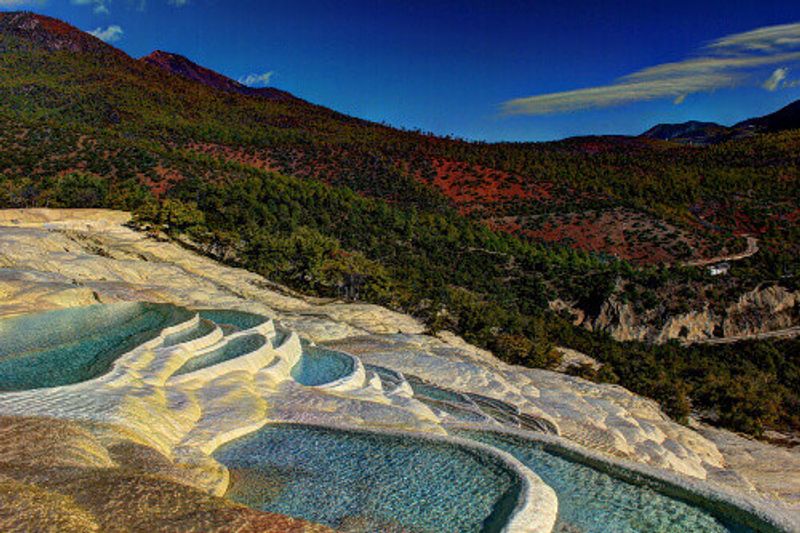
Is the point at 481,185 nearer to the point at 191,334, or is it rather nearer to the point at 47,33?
the point at 191,334

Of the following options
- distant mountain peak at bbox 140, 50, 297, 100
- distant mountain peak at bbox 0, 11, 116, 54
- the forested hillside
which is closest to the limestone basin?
the forested hillside

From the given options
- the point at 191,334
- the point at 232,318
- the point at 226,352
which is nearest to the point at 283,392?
the point at 226,352

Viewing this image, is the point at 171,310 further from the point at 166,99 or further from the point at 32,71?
the point at 32,71

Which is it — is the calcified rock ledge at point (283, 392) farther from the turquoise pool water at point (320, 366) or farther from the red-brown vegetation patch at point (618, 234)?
the red-brown vegetation patch at point (618, 234)

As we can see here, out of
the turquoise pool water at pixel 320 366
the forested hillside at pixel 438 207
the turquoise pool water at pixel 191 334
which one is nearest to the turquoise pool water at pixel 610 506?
the turquoise pool water at pixel 320 366

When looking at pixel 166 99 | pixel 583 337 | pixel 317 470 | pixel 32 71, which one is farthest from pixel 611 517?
pixel 32 71
